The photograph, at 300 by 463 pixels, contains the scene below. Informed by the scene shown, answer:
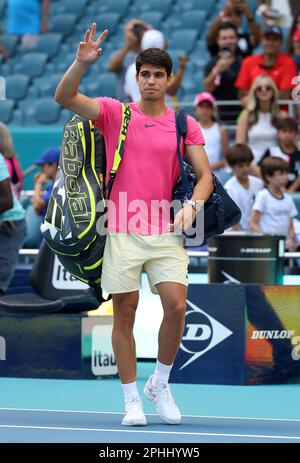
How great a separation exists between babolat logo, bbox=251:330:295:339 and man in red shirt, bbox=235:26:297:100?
16.8 ft

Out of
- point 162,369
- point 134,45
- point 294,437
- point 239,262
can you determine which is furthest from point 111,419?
Result: point 134,45

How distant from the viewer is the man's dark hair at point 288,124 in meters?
12.7

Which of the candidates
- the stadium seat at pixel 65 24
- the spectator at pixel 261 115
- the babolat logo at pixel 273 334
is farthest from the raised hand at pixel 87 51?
the stadium seat at pixel 65 24

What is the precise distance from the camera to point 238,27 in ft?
50.0

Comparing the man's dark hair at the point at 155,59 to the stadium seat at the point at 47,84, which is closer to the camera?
the man's dark hair at the point at 155,59

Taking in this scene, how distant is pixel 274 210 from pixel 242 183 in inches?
25.5

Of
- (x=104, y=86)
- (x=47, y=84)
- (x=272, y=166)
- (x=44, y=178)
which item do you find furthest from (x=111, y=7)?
(x=272, y=166)

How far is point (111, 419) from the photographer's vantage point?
743 cm

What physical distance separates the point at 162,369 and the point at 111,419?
438 millimetres

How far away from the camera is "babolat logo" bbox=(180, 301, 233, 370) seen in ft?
30.8

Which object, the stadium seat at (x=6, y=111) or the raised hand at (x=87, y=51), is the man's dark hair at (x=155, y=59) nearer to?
the raised hand at (x=87, y=51)

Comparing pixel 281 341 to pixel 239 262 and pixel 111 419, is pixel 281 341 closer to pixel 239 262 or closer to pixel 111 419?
pixel 239 262

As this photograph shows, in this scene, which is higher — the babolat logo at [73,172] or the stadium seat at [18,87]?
the stadium seat at [18,87]

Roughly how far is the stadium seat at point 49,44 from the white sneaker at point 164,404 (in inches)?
470
